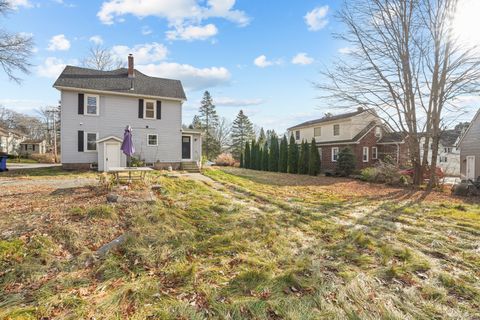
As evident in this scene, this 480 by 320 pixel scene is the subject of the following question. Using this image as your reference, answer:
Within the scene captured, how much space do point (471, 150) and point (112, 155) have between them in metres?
24.9

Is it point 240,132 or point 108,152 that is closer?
point 108,152

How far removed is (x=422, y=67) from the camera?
1402cm

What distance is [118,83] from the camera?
17469 millimetres

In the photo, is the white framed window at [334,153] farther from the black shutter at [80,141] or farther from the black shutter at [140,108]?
the black shutter at [80,141]

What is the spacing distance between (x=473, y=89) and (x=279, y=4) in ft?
37.0

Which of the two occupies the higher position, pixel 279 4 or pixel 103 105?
pixel 279 4

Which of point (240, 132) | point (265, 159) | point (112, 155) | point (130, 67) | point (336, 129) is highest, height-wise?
point (130, 67)

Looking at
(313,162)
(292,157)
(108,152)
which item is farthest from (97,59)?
(313,162)

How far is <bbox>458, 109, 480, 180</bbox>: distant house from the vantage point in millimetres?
17000

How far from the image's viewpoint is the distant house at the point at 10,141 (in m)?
39.8

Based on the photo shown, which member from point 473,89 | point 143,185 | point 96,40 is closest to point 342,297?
point 143,185

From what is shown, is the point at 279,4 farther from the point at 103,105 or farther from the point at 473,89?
the point at 103,105

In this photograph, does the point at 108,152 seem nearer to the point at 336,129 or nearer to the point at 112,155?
the point at 112,155

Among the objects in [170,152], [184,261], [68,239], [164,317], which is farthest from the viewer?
[170,152]
